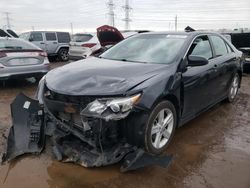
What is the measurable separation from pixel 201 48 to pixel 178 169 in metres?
2.12

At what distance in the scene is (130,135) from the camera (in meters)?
2.94

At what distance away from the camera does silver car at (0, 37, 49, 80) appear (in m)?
6.50

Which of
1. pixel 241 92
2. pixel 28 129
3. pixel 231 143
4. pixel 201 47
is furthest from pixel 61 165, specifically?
pixel 241 92

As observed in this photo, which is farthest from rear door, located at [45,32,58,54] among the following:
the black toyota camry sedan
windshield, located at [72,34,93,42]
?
the black toyota camry sedan

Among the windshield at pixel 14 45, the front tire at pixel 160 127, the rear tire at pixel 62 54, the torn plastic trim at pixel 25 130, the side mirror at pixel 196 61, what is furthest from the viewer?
the rear tire at pixel 62 54

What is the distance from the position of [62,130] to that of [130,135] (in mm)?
886

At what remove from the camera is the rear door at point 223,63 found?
15.5 feet

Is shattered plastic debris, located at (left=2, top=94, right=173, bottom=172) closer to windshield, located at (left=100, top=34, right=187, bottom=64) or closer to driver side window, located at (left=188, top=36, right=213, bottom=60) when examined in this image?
windshield, located at (left=100, top=34, right=187, bottom=64)

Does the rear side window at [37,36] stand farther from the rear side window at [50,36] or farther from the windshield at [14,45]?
the windshield at [14,45]

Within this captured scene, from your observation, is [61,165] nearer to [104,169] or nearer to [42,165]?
[42,165]

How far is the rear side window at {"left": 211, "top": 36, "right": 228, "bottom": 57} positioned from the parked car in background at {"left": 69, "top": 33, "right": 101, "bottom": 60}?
22.1 feet

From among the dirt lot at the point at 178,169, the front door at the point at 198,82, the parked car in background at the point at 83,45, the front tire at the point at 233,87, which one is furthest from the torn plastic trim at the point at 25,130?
the parked car in background at the point at 83,45

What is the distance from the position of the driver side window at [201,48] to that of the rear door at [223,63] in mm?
196

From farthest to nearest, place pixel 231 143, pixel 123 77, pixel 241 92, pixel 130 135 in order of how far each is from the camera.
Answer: pixel 241 92 → pixel 231 143 → pixel 123 77 → pixel 130 135
